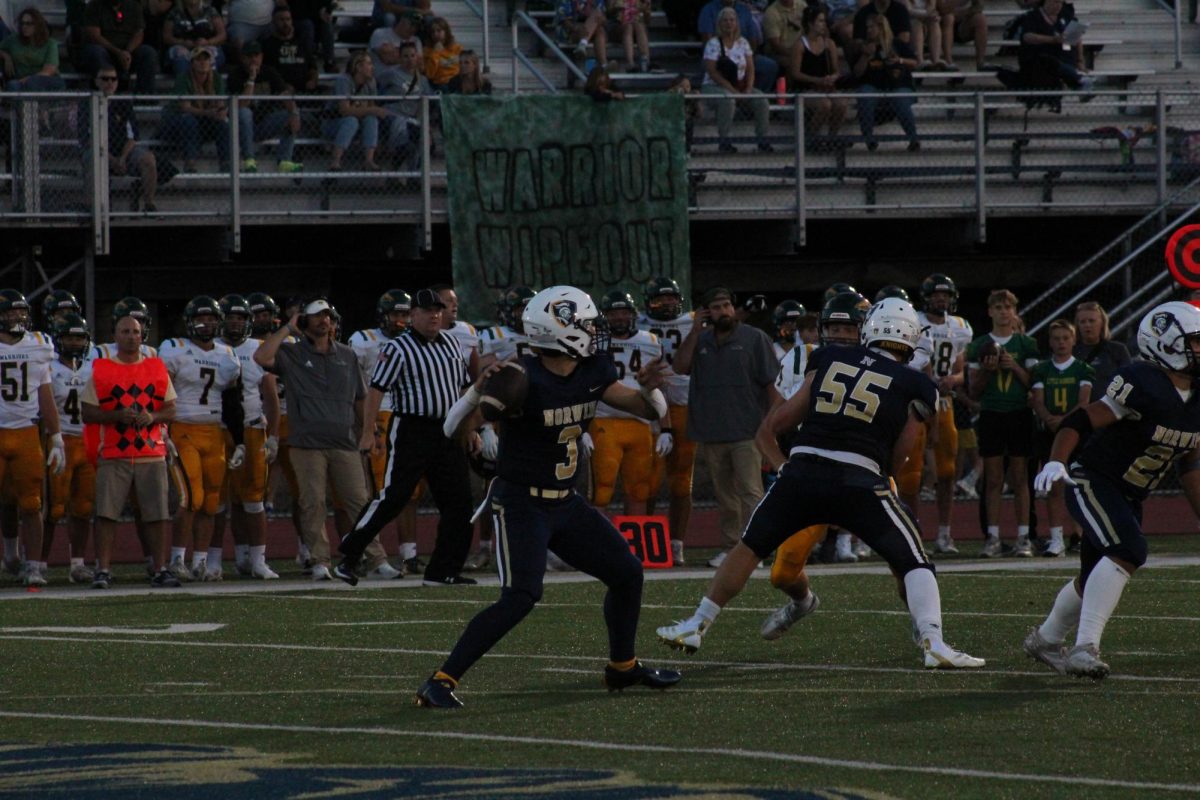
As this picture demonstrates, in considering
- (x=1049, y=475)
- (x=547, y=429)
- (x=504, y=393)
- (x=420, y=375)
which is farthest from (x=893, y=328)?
(x=420, y=375)

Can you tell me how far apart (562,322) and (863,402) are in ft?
3.86

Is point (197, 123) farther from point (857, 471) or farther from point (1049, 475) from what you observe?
point (1049, 475)

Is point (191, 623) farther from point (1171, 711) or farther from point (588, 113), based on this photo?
point (588, 113)

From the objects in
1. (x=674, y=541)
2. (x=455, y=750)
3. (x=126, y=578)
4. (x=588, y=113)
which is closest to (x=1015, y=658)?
(x=455, y=750)

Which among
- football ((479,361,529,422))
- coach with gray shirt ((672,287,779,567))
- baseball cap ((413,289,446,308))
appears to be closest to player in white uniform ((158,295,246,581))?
baseball cap ((413,289,446,308))

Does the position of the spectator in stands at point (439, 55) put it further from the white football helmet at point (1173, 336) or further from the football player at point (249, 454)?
the white football helmet at point (1173, 336)

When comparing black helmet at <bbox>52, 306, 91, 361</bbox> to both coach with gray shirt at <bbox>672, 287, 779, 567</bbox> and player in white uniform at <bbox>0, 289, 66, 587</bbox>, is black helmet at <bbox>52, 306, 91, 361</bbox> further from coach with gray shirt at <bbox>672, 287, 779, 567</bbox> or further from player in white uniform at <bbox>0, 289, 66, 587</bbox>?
coach with gray shirt at <bbox>672, 287, 779, 567</bbox>

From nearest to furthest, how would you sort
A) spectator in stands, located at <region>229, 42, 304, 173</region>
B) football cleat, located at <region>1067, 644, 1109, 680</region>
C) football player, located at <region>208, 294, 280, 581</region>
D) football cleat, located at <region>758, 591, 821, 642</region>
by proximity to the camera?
football cleat, located at <region>1067, 644, 1109, 680</region>
football cleat, located at <region>758, 591, 821, 642</region>
football player, located at <region>208, 294, 280, 581</region>
spectator in stands, located at <region>229, 42, 304, 173</region>

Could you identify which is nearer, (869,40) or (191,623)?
(191,623)

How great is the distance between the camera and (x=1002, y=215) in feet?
59.3

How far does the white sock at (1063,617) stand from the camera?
24.6 ft

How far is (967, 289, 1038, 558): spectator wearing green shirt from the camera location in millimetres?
13117

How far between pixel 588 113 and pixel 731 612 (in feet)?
24.6

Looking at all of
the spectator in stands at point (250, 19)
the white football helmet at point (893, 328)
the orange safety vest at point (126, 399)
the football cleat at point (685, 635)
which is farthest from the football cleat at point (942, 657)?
the spectator in stands at point (250, 19)
